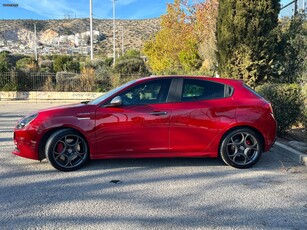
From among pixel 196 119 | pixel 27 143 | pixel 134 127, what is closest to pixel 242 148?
pixel 196 119

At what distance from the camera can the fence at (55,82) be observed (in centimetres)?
2133

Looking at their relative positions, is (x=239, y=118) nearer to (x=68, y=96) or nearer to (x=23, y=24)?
(x=68, y=96)

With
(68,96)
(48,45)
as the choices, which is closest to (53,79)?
(68,96)

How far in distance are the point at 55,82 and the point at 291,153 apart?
59.5ft

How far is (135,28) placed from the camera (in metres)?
84.0

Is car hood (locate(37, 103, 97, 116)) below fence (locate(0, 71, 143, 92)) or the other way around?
below

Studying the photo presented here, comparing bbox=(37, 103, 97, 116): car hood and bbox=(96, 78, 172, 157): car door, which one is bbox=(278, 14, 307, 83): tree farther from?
bbox=(37, 103, 97, 116): car hood

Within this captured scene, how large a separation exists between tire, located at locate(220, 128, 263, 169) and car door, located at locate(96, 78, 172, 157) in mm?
1050

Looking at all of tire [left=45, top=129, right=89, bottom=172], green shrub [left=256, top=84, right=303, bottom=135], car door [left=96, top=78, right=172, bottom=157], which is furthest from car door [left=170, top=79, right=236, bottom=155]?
green shrub [left=256, top=84, right=303, bottom=135]

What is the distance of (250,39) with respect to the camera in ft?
35.0

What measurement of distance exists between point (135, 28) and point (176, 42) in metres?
57.8

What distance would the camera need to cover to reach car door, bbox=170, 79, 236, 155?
557 centimetres

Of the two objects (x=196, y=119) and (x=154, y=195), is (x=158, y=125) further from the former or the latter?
(x=154, y=195)

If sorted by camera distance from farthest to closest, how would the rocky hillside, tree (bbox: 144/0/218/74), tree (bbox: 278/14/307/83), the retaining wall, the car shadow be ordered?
the rocky hillside → tree (bbox: 144/0/218/74) → the retaining wall → tree (bbox: 278/14/307/83) → the car shadow
